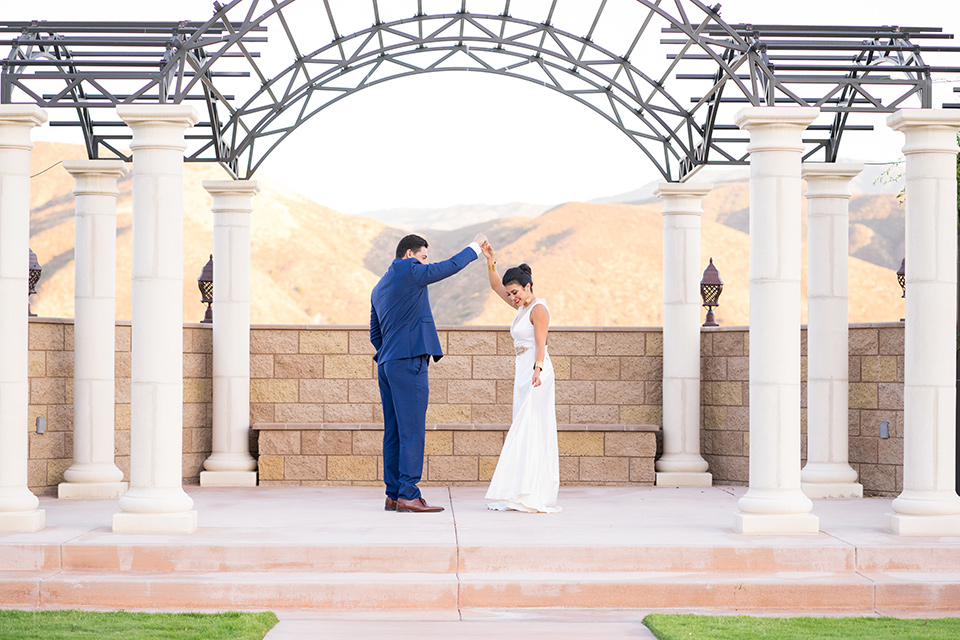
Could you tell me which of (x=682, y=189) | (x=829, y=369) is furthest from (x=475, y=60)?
(x=829, y=369)

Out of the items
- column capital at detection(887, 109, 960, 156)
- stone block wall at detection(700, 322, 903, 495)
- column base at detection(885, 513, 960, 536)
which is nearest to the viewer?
column base at detection(885, 513, 960, 536)

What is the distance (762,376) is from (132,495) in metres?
4.80

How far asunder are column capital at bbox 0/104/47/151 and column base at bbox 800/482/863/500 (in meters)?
7.61

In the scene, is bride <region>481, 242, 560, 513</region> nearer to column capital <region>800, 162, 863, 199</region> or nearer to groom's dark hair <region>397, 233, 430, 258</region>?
groom's dark hair <region>397, 233, 430, 258</region>

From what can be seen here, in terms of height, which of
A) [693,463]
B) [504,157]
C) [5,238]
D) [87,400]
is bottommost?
[693,463]

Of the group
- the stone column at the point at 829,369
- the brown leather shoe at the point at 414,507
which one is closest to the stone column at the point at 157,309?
the brown leather shoe at the point at 414,507

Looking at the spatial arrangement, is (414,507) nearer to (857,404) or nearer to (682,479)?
(682,479)

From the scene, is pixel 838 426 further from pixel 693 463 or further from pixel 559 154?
pixel 559 154

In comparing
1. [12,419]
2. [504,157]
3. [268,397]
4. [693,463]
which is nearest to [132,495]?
[12,419]

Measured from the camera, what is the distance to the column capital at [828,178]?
1024 cm

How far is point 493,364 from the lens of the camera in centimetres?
1177

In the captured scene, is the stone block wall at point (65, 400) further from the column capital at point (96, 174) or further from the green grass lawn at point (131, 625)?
the green grass lawn at point (131, 625)

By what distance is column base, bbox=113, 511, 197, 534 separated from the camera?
7484 millimetres

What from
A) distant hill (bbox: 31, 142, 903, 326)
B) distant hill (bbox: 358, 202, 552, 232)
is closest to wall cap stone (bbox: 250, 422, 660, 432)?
distant hill (bbox: 31, 142, 903, 326)
